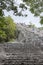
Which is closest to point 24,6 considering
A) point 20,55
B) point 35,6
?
point 35,6

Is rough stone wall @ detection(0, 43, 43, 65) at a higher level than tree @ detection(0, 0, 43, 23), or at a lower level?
lower

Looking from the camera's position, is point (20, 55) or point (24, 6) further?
point (20, 55)

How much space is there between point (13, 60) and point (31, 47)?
2408 millimetres

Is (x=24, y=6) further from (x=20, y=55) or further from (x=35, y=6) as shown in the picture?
(x=20, y=55)

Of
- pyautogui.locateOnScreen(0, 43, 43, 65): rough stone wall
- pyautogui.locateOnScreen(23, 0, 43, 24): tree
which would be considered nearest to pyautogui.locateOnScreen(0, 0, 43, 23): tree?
pyautogui.locateOnScreen(23, 0, 43, 24): tree

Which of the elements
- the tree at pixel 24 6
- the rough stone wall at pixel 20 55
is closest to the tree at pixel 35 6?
the tree at pixel 24 6

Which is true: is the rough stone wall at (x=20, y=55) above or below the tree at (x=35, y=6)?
below

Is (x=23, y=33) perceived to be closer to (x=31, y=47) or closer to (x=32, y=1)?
(x=31, y=47)

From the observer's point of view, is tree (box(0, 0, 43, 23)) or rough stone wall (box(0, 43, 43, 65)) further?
rough stone wall (box(0, 43, 43, 65))

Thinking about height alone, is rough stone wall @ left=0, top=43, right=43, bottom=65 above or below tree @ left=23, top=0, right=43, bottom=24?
below

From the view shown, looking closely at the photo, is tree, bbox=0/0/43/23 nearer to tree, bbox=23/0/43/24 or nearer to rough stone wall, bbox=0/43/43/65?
tree, bbox=23/0/43/24

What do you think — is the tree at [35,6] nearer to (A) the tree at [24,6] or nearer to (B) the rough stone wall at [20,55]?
(A) the tree at [24,6]

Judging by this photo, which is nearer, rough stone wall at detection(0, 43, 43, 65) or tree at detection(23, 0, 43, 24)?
tree at detection(23, 0, 43, 24)

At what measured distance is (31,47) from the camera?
14.5m
